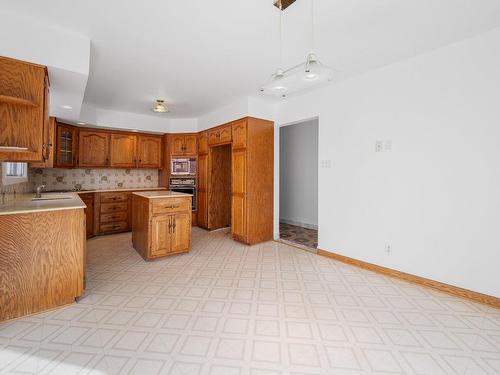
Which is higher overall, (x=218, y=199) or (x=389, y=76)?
(x=389, y=76)

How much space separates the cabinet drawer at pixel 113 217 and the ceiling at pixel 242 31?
2.58 m

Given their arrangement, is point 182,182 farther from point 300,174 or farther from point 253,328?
point 253,328

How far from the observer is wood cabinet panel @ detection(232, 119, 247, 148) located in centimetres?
419

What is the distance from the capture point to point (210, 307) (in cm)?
221

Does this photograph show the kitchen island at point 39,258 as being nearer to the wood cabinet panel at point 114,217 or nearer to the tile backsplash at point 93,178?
the wood cabinet panel at point 114,217

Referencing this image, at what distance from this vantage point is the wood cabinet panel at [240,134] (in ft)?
13.8

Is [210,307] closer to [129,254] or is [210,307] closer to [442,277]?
[129,254]

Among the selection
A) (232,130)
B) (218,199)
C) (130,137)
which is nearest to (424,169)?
(232,130)

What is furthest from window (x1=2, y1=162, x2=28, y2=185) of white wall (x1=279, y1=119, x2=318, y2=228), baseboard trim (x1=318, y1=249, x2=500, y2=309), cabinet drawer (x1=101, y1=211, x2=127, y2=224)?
white wall (x1=279, y1=119, x2=318, y2=228)

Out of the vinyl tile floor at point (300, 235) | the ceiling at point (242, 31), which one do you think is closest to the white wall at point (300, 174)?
the vinyl tile floor at point (300, 235)

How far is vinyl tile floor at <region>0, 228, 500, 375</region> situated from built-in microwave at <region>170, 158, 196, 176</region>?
2850 millimetres

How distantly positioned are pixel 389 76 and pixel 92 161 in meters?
5.34

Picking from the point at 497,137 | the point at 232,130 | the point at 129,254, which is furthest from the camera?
the point at 232,130

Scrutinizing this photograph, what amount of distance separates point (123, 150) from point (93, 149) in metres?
0.55
